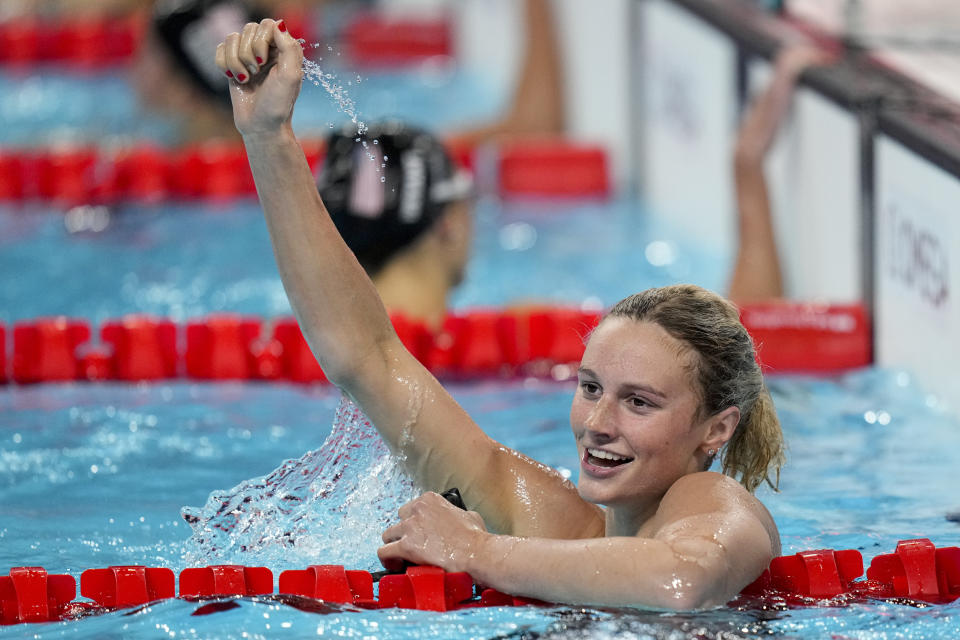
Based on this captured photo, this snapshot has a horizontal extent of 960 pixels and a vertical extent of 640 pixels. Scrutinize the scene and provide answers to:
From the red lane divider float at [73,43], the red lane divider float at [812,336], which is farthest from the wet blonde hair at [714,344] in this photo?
the red lane divider float at [73,43]

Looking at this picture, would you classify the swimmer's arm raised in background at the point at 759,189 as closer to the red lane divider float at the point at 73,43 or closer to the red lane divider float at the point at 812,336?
the red lane divider float at the point at 812,336

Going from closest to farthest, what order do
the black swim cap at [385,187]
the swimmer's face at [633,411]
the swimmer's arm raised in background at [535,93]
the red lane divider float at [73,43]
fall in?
the swimmer's face at [633,411] < the black swim cap at [385,187] < the swimmer's arm raised in background at [535,93] < the red lane divider float at [73,43]

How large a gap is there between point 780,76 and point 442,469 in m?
2.37

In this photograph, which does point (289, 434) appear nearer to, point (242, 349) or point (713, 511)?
point (242, 349)

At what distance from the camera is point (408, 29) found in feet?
31.8

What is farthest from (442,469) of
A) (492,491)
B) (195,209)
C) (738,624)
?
(195,209)

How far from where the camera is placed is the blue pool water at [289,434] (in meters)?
2.21

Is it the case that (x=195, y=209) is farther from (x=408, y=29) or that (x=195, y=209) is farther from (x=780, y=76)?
(x=408, y=29)

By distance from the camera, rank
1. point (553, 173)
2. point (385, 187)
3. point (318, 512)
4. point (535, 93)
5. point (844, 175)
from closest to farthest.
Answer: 1. point (318, 512)
2. point (385, 187)
3. point (844, 175)
4. point (553, 173)
5. point (535, 93)

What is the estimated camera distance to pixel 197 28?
18.7 ft

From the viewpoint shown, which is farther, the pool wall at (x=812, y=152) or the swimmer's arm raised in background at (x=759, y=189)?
the swimmer's arm raised in background at (x=759, y=189)

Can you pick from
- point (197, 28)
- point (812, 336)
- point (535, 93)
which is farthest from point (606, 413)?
point (535, 93)

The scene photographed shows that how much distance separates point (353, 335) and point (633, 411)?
44 centimetres

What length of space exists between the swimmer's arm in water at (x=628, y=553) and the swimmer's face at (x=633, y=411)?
0.07m
